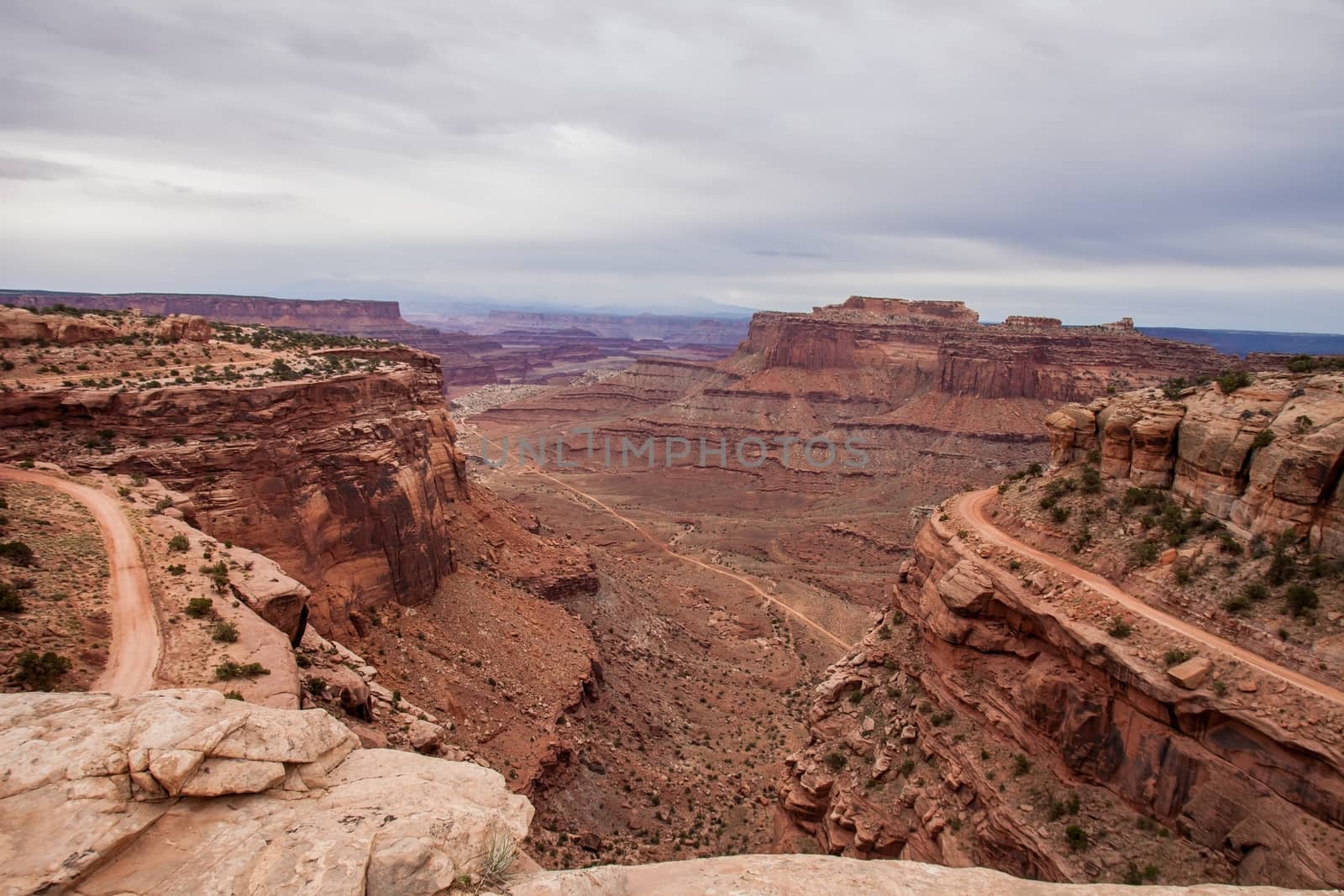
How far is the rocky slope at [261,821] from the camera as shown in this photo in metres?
8.39

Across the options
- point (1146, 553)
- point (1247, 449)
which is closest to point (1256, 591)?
point (1146, 553)

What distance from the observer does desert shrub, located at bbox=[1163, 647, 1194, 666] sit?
16312 mm

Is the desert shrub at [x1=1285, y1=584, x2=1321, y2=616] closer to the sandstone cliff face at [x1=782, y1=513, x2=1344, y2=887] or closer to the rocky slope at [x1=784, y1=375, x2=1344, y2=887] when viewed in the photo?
the rocky slope at [x1=784, y1=375, x2=1344, y2=887]

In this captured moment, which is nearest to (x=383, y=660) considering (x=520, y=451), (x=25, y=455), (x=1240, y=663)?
(x=25, y=455)

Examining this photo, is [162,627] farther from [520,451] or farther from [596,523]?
[520,451]

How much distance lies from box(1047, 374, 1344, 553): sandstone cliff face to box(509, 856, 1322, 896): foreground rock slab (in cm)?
987

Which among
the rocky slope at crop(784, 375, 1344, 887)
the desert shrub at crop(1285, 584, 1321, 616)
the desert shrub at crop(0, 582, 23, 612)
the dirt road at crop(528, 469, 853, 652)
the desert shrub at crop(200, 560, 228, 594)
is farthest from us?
the dirt road at crop(528, 469, 853, 652)

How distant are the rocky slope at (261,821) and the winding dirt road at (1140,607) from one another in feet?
19.4

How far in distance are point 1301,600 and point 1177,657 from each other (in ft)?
9.77

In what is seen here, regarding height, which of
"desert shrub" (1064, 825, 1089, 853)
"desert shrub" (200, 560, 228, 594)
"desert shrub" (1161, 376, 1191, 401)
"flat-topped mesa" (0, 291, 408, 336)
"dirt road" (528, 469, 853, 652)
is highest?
"flat-topped mesa" (0, 291, 408, 336)

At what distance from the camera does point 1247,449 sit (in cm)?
1881

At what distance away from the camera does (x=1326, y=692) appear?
1464 cm

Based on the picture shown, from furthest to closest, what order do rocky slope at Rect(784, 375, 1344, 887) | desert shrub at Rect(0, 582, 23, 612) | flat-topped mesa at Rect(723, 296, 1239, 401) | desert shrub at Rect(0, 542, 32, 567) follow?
1. flat-topped mesa at Rect(723, 296, 1239, 401)
2. desert shrub at Rect(0, 542, 32, 567)
3. desert shrub at Rect(0, 582, 23, 612)
4. rocky slope at Rect(784, 375, 1344, 887)

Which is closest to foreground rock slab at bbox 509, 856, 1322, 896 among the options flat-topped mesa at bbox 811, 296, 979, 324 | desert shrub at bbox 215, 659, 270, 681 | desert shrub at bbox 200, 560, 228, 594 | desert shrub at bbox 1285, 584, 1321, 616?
desert shrub at bbox 1285, 584, 1321, 616
